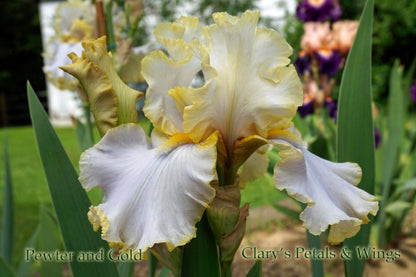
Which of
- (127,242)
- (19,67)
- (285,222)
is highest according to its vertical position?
(127,242)

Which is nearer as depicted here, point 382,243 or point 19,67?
point 382,243

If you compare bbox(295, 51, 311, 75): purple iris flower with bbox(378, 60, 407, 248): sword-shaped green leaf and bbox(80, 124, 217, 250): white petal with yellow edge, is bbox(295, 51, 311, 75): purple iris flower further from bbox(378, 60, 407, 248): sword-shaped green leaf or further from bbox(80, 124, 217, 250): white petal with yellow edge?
bbox(80, 124, 217, 250): white petal with yellow edge

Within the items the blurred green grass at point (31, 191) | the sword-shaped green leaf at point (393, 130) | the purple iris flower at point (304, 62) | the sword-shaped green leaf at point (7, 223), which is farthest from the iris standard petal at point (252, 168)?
the purple iris flower at point (304, 62)

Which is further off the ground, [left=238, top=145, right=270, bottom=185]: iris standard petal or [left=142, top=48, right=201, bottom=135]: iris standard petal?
[left=142, top=48, right=201, bottom=135]: iris standard petal

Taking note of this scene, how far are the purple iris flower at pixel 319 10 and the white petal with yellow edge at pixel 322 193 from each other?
2023 millimetres

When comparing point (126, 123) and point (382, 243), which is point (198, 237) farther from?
point (382, 243)

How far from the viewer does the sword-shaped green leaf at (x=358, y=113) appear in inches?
32.8

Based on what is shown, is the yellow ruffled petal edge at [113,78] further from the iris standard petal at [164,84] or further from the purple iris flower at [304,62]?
the purple iris flower at [304,62]

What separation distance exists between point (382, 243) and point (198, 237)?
195cm

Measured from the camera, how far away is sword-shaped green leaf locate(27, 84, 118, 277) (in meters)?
0.70

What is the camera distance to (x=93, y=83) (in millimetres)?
631

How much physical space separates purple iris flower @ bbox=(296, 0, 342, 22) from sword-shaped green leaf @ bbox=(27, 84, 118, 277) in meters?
2.12

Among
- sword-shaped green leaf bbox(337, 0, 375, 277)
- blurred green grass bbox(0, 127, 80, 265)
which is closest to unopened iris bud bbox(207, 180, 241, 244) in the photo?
sword-shaped green leaf bbox(337, 0, 375, 277)

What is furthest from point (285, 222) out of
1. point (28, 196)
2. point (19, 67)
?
point (19, 67)
